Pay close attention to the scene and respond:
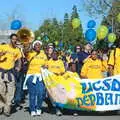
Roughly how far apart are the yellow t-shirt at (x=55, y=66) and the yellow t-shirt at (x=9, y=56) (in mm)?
795

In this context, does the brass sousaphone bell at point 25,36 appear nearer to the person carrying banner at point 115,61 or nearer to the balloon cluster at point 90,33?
the person carrying banner at point 115,61

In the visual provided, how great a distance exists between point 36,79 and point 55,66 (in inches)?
22.3

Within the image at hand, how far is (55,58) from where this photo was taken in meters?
13.5

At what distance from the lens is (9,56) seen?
13391 mm

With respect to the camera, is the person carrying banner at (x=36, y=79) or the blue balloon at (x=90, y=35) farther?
the blue balloon at (x=90, y=35)

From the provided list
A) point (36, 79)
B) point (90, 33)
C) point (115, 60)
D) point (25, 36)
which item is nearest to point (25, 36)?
point (25, 36)

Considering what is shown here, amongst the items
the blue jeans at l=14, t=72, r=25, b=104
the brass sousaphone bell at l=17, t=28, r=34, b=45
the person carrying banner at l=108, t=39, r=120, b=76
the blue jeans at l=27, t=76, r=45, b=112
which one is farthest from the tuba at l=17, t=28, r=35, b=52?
the person carrying banner at l=108, t=39, r=120, b=76

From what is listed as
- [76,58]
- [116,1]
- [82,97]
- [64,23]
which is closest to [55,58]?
[82,97]

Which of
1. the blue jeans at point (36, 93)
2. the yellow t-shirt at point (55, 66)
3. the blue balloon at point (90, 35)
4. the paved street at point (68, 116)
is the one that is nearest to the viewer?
the paved street at point (68, 116)

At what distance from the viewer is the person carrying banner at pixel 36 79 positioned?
13508 millimetres

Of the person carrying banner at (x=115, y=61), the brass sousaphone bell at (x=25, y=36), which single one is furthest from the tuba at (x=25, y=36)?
the person carrying banner at (x=115, y=61)

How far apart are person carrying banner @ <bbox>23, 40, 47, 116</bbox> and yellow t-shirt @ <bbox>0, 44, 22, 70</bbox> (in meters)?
0.38

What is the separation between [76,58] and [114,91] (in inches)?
166

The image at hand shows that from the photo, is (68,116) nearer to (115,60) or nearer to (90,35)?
(115,60)
